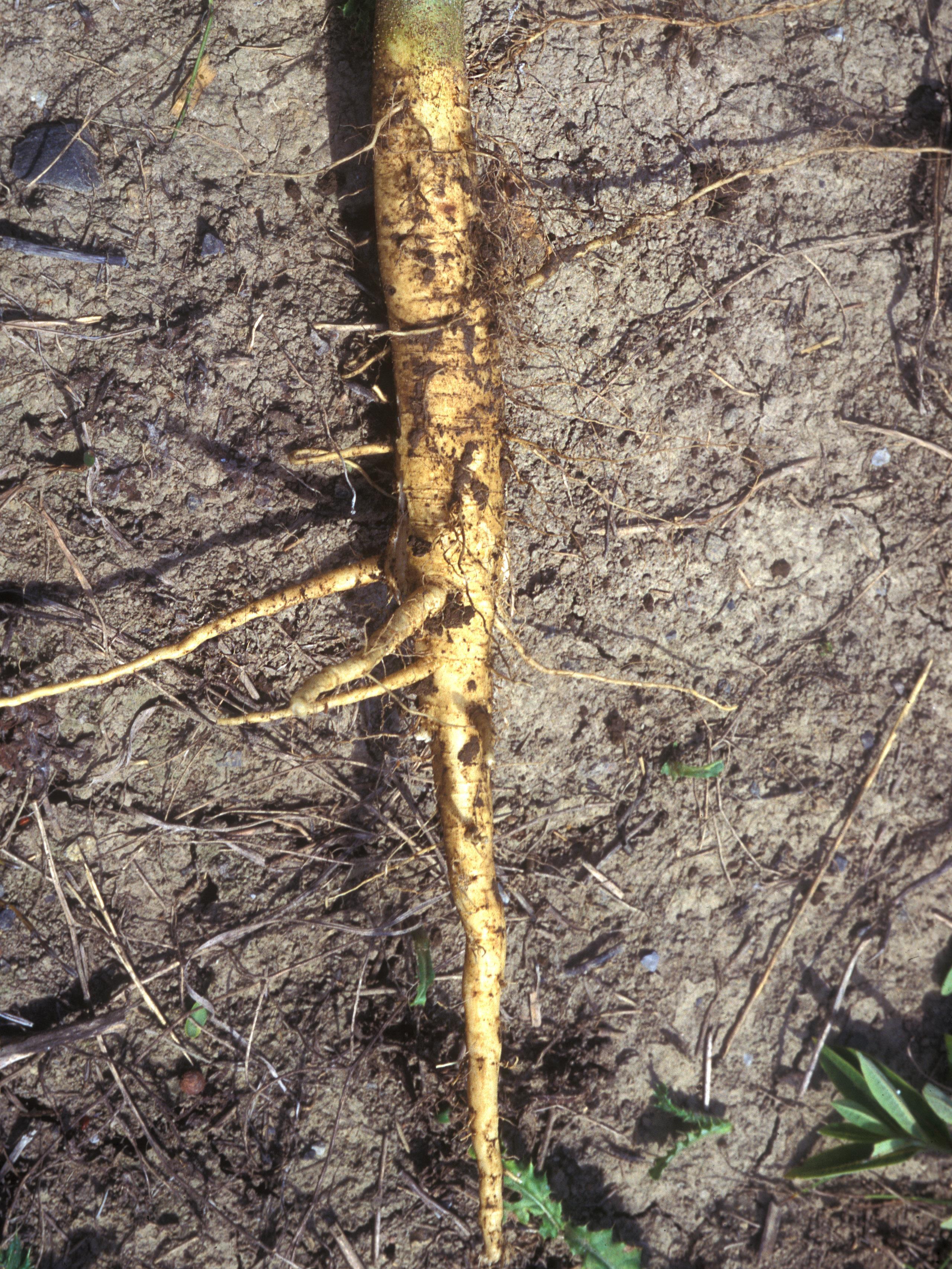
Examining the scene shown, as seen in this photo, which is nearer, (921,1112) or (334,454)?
(334,454)

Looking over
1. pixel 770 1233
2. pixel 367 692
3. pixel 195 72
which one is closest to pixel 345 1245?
pixel 770 1233

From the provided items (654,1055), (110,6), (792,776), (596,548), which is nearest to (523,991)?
(654,1055)

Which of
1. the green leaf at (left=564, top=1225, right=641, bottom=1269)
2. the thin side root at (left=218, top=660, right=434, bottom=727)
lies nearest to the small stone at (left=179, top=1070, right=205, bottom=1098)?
the thin side root at (left=218, top=660, right=434, bottom=727)

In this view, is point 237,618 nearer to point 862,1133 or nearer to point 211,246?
point 211,246

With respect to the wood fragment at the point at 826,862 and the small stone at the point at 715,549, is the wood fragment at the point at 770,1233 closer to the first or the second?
the wood fragment at the point at 826,862

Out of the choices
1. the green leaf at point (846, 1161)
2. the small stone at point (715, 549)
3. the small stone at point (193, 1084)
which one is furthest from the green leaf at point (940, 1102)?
the small stone at point (193, 1084)

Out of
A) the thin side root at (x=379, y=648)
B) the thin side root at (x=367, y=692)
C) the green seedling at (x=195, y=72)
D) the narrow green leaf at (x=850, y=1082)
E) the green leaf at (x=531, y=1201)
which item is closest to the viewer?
the thin side root at (x=379, y=648)

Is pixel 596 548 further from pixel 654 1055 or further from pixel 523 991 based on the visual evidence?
pixel 654 1055

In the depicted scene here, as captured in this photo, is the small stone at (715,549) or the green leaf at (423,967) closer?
the green leaf at (423,967)
